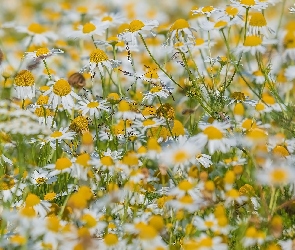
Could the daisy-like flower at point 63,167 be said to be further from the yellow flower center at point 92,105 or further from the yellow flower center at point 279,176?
the yellow flower center at point 279,176

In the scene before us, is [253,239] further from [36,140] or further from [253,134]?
[36,140]

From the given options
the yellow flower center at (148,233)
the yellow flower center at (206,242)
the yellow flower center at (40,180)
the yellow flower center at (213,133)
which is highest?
the yellow flower center at (213,133)

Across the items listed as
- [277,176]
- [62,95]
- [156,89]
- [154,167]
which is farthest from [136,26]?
[277,176]

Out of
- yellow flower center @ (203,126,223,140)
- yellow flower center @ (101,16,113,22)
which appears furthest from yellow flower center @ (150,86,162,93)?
yellow flower center @ (101,16,113,22)

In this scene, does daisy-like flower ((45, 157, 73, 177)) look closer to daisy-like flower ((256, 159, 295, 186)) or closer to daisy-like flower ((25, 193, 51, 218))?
daisy-like flower ((25, 193, 51, 218))

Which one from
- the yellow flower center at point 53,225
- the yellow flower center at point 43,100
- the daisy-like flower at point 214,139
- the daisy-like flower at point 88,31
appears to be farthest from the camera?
the daisy-like flower at point 88,31

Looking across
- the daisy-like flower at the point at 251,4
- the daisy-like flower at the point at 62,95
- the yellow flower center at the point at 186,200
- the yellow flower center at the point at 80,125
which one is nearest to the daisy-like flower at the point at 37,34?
the daisy-like flower at the point at 62,95

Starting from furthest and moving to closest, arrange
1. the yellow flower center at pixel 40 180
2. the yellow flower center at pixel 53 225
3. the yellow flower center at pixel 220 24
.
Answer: the yellow flower center at pixel 220 24, the yellow flower center at pixel 40 180, the yellow flower center at pixel 53 225
